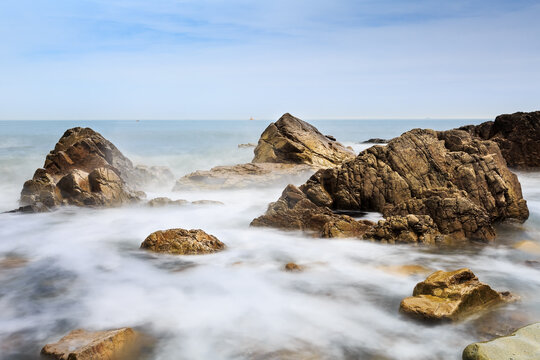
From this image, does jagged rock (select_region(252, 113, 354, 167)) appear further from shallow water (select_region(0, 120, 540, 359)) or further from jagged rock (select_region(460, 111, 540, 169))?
jagged rock (select_region(460, 111, 540, 169))

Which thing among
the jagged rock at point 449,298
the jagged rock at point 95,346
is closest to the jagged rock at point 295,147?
the jagged rock at point 449,298

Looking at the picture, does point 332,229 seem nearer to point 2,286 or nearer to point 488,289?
point 488,289

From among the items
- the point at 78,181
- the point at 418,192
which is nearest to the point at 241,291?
the point at 418,192

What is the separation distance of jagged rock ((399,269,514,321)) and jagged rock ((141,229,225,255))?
13.5ft

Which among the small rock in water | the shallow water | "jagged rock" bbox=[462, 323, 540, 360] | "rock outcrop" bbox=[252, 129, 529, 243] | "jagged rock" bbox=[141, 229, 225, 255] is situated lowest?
the shallow water

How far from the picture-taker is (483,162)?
36.7ft

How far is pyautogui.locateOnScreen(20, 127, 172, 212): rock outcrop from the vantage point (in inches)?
521

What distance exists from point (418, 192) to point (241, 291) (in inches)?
229

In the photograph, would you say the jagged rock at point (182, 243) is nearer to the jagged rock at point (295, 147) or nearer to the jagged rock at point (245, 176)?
the jagged rock at point (245, 176)

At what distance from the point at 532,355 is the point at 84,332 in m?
4.83

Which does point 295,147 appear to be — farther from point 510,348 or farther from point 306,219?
point 510,348

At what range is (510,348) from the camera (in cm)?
449

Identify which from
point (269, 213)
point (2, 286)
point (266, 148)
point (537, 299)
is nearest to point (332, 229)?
point (269, 213)

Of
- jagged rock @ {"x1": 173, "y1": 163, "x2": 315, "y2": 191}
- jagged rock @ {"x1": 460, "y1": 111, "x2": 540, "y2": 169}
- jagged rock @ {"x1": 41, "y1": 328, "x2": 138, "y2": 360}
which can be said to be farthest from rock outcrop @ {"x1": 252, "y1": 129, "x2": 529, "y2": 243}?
jagged rock @ {"x1": 460, "y1": 111, "x2": 540, "y2": 169}
